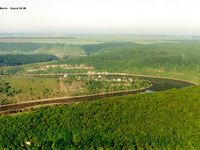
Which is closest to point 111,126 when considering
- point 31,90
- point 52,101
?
point 52,101

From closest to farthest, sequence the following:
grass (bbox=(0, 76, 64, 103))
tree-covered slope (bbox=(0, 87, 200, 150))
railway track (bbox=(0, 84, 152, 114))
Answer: tree-covered slope (bbox=(0, 87, 200, 150)), railway track (bbox=(0, 84, 152, 114)), grass (bbox=(0, 76, 64, 103))

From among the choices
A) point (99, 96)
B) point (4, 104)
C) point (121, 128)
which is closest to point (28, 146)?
point (121, 128)

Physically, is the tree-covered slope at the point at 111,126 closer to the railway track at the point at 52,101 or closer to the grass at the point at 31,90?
the railway track at the point at 52,101

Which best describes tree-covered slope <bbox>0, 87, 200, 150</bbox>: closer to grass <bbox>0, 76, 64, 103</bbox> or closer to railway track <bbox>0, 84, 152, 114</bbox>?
railway track <bbox>0, 84, 152, 114</bbox>

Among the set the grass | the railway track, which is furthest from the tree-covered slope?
the grass

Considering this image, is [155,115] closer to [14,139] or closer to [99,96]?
[14,139]

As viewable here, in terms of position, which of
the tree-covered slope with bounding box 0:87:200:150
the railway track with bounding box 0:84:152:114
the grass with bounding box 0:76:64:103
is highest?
the tree-covered slope with bounding box 0:87:200:150

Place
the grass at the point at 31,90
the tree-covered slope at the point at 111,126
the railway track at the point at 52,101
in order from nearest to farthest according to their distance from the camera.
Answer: the tree-covered slope at the point at 111,126 < the railway track at the point at 52,101 < the grass at the point at 31,90

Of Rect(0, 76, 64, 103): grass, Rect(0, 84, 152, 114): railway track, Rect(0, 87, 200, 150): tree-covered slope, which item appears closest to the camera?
Rect(0, 87, 200, 150): tree-covered slope

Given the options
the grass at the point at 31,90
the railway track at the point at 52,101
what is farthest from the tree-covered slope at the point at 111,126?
the grass at the point at 31,90
